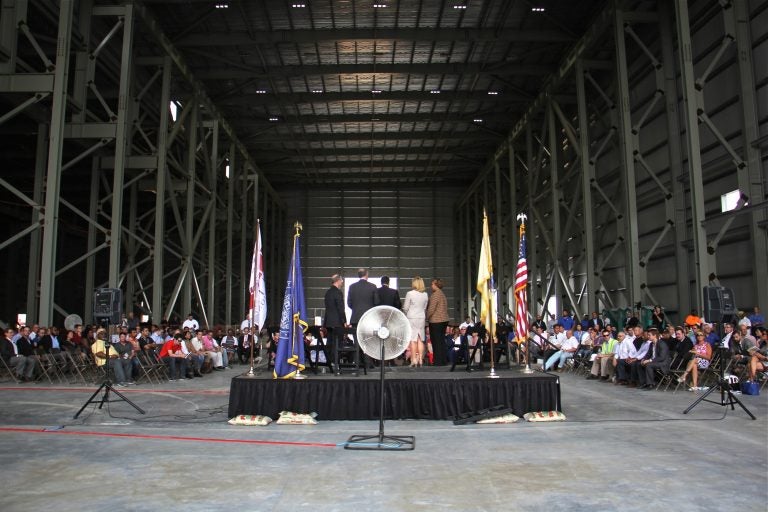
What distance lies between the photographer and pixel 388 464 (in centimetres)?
616

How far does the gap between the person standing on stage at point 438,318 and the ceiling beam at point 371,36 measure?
44.4 feet

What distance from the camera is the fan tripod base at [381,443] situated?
6920mm

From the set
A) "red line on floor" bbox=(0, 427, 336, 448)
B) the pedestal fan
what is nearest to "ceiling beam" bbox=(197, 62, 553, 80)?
the pedestal fan

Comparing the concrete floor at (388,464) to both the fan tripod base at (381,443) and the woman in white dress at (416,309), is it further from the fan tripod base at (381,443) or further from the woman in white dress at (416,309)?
the woman in white dress at (416,309)

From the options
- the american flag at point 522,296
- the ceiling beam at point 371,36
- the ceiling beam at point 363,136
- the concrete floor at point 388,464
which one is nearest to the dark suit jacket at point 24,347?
the concrete floor at point 388,464

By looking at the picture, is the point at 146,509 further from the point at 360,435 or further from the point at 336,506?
the point at 360,435

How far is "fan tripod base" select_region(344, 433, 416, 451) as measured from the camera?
692 cm

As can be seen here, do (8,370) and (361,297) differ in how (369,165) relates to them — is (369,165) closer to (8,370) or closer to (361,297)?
(8,370)

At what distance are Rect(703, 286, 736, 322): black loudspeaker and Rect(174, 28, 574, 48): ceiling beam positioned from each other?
15034mm

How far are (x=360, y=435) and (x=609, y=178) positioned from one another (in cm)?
2053

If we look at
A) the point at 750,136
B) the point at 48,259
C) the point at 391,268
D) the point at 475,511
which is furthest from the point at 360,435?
the point at 391,268

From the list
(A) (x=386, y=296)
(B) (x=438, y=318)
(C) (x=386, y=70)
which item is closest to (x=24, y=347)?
(A) (x=386, y=296)

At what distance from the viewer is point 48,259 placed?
49.0 ft

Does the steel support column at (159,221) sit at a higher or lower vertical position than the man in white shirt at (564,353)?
higher
